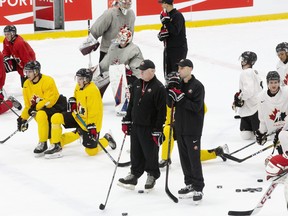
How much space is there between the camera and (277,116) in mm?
6895

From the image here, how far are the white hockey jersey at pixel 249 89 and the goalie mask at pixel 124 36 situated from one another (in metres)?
1.47

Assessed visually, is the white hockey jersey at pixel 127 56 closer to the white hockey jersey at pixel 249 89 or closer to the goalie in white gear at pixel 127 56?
the goalie in white gear at pixel 127 56

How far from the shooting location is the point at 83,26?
42.0 ft

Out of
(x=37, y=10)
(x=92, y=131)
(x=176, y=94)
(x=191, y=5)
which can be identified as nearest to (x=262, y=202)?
(x=176, y=94)

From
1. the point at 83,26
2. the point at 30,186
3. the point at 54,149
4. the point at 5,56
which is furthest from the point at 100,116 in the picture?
the point at 83,26

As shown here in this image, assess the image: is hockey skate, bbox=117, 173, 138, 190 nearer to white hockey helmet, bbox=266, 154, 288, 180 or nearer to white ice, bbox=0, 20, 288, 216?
white ice, bbox=0, 20, 288, 216

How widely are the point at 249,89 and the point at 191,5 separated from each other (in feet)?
19.3

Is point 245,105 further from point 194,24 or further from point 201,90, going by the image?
point 194,24

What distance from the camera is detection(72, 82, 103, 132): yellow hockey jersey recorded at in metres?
7.40

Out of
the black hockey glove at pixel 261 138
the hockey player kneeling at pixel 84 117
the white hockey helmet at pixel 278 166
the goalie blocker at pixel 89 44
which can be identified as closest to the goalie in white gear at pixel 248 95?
the black hockey glove at pixel 261 138

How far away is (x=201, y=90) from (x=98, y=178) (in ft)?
4.34

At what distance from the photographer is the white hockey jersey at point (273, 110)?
6840 millimetres

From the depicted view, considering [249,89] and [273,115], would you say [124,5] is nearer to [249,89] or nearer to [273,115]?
[249,89]

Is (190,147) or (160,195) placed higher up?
(190,147)
